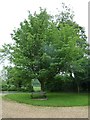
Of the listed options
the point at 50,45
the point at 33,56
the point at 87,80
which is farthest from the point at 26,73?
the point at 87,80

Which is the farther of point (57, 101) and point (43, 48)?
point (43, 48)

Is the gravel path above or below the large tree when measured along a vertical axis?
below

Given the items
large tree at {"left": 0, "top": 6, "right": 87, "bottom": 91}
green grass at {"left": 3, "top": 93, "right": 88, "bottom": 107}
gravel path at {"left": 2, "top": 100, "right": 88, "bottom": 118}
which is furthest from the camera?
large tree at {"left": 0, "top": 6, "right": 87, "bottom": 91}

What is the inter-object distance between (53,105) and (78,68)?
25.8 ft

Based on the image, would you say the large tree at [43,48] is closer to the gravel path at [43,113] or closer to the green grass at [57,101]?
the green grass at [57,101]

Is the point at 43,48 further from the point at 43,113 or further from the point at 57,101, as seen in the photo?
the point at 43,113

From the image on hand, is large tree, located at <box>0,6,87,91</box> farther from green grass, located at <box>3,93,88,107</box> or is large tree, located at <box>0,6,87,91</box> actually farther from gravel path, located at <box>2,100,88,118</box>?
gravel path, located at <box>2,100,88,118</box>

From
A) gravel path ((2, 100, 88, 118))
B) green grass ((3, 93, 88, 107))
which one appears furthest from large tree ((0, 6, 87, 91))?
gravel path ((2, 100, 88, 118))

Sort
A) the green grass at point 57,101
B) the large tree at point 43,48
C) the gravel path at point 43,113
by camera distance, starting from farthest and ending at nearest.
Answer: the large tree at point 43,48 < the green grass at point 57,101 < the gravel path at point 43,113

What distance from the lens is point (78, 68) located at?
65.0ft

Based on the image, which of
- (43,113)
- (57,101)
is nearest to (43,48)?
(57,101)

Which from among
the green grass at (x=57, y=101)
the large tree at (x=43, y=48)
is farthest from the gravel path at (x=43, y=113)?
the large tree at (x=43, y=48)

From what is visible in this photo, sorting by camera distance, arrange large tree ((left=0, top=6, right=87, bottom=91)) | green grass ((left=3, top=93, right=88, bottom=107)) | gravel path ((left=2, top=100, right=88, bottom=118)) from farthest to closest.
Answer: large tree ((left=0, top=6, right=87, bottom=91)), green grass ((left=3, top=93, right=88, bottom=107)), gravel path ((left=2, top=100, right=88, bottom=118))

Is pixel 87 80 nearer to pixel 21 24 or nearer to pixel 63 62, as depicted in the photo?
pixel 63 62
